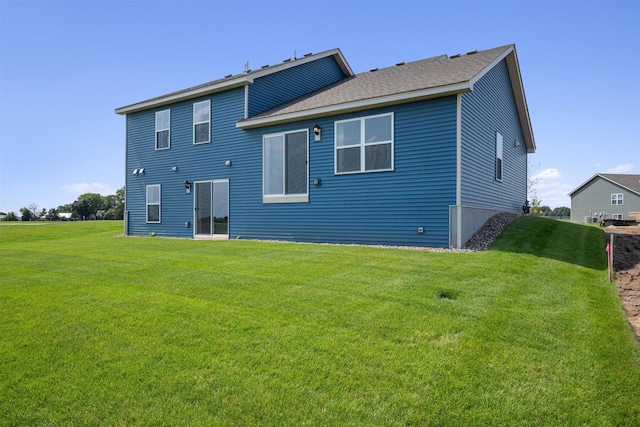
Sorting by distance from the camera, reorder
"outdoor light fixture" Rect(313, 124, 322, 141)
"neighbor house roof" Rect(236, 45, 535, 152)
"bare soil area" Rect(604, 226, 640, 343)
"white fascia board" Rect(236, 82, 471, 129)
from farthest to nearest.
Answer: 1. "outdoor light fixture" Rect(313, 124, 322, 141)
2. "neighbor house roof" Rect(236, 45, 535, 152)
3. "white fascia board" Rect(236, 82, 471, 129)
4. "bare soil area" Rect(604, 226, 640, 343)

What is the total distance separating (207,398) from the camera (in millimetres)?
2438

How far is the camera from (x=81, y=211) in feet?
199

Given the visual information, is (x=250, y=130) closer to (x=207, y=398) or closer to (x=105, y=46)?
(x=105, y=46)

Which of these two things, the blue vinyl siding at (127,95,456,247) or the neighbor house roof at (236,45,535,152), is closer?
the neighbor house roof at (236,45,535,152)

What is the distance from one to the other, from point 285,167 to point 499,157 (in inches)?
281

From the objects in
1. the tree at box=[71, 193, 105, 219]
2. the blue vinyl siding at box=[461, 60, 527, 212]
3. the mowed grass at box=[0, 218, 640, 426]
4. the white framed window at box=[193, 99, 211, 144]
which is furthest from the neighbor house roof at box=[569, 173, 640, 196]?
the tree at box=[71, 193, 105, 219]

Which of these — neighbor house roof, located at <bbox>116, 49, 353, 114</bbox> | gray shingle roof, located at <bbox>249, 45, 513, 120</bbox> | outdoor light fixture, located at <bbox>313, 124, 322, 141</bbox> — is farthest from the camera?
neighbor house roof, located at <bbox>116, 49, 353, 114</bbox>

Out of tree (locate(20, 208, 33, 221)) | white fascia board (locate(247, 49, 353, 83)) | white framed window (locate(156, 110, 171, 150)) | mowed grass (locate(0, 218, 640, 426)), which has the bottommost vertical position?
mowed grass (locate(0, 218, 640, 426))

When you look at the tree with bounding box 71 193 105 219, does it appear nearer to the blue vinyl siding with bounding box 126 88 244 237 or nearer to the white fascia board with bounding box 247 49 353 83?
the blue vinyl siding with bounding box 126 88 244 237

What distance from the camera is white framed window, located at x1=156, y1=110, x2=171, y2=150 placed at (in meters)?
13.9

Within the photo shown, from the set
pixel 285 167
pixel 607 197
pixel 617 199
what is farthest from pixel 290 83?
pixel 607 197

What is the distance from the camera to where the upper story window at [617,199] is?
35406 millimetres

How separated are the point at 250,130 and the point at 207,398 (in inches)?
397

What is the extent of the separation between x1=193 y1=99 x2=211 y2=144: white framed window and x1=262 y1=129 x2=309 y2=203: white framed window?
2737mm
